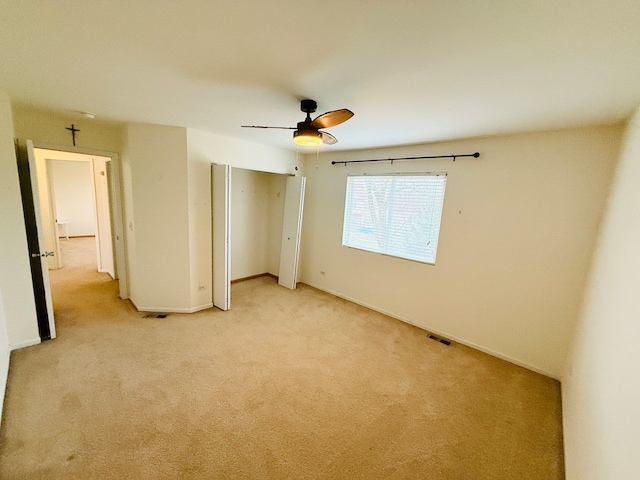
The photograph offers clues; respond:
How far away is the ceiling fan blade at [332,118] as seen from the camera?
1.68 metres

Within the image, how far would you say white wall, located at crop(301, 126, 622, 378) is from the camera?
2.34m

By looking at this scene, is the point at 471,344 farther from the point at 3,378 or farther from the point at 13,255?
the point at 13,255

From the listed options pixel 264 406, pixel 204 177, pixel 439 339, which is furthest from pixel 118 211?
pixel 439 339

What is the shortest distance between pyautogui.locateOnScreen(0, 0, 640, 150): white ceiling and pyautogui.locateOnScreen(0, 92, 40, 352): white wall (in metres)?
0.50

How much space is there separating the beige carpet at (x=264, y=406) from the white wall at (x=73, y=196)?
21.1 feet

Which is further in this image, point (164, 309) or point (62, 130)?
point (164, 309)

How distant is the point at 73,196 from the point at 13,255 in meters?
6.99

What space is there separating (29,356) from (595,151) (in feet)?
18.6

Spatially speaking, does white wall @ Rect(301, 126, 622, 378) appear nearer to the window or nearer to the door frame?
the window

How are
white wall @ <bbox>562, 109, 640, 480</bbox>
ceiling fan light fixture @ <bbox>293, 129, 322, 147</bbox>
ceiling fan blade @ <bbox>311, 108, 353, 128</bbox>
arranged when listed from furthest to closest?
ceiling fan light fixture @ <bbox>293, 129, 322, 147</bbox>, ceiling fan blade @ <bbox>311, 108, 353, 128</bbox>, white wall @ <bbox>562, 109, 640, 480</bbox>

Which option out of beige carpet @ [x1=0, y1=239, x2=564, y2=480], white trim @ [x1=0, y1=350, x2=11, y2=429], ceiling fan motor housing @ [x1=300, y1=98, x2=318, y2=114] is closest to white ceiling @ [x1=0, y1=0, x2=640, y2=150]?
ceiling fan motor housing @ [x1=300, y1=98, x2=318, y2=114]

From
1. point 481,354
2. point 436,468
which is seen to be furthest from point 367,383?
point 481,354

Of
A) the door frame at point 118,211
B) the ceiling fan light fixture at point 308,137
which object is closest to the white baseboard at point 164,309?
the door frame at point 118,211

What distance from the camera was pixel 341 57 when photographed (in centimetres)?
142
